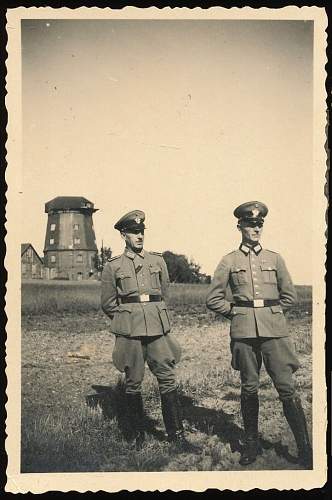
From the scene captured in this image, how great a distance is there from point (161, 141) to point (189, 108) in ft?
1.44

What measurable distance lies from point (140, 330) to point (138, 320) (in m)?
0.10

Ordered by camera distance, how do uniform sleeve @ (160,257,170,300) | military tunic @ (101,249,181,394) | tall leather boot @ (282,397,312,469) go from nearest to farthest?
military tunic @ (101,249,181,394) → tall leather boot @ (282,397,312,469) → uniform sleeve @ (160,257,170,300)

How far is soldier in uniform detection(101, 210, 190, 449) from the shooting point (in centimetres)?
541

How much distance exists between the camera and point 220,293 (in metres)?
5.54

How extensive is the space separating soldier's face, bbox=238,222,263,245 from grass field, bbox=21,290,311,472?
669 mm

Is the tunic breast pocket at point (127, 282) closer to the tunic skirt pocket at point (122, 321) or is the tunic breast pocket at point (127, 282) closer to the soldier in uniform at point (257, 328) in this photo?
the tunic skirt pocket at point (122, 321)

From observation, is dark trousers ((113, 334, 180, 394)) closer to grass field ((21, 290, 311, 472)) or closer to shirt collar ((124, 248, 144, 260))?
grass field ((21, 290, 311, 472))

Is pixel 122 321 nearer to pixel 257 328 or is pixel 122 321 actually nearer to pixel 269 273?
pixel 257 328

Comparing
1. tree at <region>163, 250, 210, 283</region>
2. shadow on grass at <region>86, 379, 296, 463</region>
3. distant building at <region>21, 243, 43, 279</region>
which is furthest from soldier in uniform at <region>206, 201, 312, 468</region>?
distant building at <region>21, 243, 43, 279</region>

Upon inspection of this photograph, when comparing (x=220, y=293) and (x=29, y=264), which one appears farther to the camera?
(x=29, y=264)

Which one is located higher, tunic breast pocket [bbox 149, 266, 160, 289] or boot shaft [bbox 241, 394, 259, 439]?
tunic breast pocket [bbox 149, 266, 160, 289]

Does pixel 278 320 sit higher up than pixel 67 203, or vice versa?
pixel 67 203

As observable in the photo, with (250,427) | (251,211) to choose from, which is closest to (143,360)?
(250,427)

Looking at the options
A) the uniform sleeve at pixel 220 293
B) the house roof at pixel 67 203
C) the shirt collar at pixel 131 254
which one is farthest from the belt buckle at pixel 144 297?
the house roof at pixel 67 203
